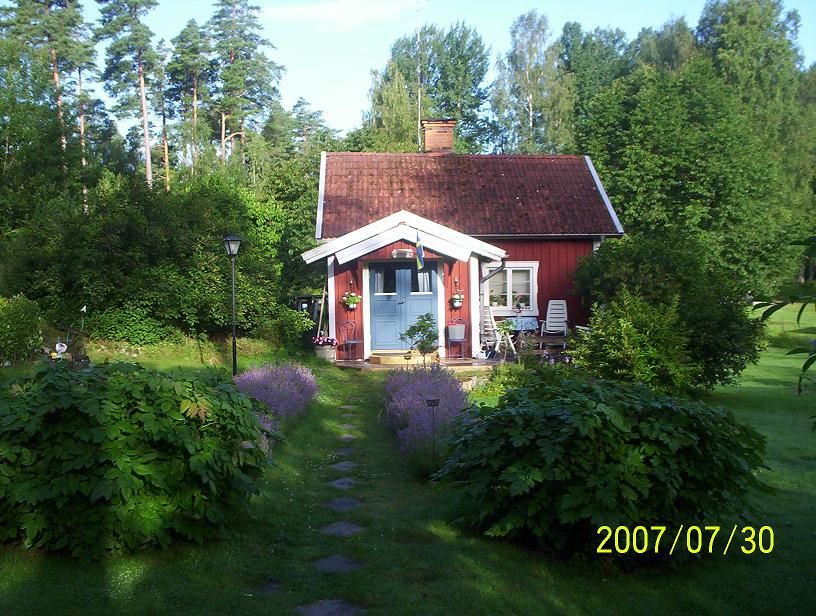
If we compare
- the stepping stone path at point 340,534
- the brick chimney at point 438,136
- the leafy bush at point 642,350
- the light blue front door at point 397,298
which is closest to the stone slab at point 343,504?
the stepping stone path at point 340,534

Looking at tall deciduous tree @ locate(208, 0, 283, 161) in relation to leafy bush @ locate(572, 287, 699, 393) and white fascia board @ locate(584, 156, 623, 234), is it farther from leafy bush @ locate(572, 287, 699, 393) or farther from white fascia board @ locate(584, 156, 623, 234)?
leafy bush @ locate(572, 287, 699, 393)

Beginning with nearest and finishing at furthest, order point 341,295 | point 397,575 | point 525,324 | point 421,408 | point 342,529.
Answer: point 397,575
point 342,529
point 421,408
point 341,295
point 525,324

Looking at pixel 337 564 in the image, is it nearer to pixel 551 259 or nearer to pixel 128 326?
pixel 128 326

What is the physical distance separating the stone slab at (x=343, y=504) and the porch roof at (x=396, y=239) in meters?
9.83

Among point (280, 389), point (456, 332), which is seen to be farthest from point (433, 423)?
point (456, 332)

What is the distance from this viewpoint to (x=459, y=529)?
17.6ft

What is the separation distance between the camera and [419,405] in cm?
836

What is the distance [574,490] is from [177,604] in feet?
7.97

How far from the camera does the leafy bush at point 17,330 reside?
37.2 ft

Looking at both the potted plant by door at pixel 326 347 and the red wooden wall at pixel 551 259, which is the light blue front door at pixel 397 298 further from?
the red wooden wall at pixel 551 259

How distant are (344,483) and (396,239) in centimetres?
945

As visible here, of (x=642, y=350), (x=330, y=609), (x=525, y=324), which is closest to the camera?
(x=330, y=609)
